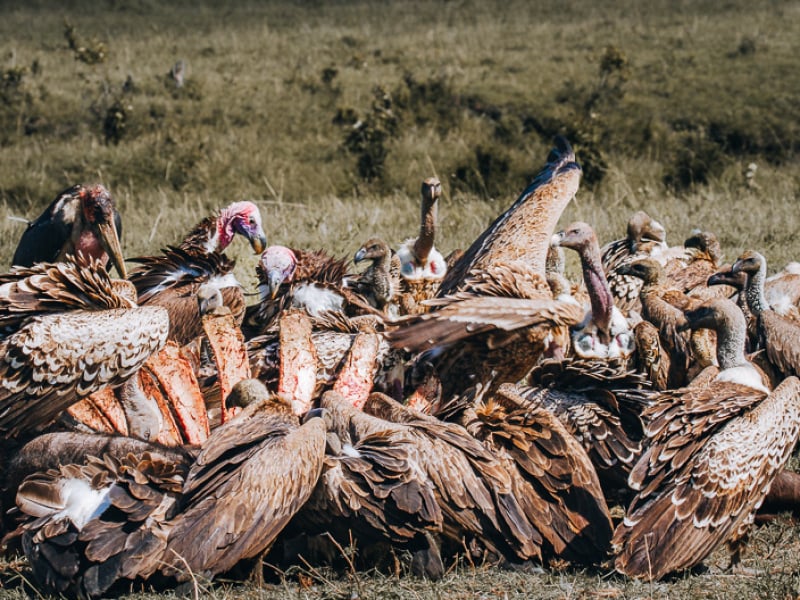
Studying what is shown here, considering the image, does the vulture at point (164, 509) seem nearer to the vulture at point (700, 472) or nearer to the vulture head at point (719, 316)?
the vulture at point (700, 472)

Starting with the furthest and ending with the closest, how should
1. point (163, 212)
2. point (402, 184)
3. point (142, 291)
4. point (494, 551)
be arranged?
1. point (402, 184)
2. point (163, 212)
3. point (142, 291)
4. point (494, 551)

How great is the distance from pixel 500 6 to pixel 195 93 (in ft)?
50.6

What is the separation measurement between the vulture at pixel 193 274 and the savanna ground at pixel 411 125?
0.85 metres

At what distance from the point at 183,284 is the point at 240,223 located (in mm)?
680

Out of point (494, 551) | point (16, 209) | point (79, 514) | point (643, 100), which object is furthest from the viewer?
point (643, 100)

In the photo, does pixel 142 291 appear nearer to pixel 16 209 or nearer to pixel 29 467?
pixel 29 467

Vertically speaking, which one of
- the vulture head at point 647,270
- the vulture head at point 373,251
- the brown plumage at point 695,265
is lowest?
the brown plumage at point 695,265

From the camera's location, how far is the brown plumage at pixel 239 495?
12.7ft

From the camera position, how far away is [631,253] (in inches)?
297

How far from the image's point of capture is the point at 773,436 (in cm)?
457

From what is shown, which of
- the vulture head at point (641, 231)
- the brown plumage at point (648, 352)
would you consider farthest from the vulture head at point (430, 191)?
the brown plumage at point (648, 352)

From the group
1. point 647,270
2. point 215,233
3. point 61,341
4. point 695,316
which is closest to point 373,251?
point 215,233

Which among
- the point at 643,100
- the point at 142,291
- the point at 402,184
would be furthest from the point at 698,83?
the point at 142,291

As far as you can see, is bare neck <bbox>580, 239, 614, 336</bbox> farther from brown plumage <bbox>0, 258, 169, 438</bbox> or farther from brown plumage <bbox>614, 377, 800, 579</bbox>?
brown plumage <bbox>0, 258, 169, 438</bbox>
